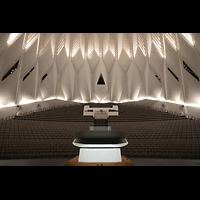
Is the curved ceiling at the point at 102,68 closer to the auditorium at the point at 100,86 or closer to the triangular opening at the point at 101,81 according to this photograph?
the auditorium at the point at 100,86

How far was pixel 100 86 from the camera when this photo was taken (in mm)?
21922

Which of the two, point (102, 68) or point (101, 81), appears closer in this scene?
point (102, 68)

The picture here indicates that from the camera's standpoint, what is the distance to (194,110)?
15.6m

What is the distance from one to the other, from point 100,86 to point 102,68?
2.39 meters

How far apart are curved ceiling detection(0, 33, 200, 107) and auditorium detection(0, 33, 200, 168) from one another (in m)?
0.09

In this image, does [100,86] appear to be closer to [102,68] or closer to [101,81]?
[101,81]

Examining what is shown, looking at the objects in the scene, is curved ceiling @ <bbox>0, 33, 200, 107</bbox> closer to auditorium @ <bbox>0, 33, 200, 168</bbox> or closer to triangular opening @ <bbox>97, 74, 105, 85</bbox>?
auditorium @ <bbox>0, 33, 200, 168</bbox>

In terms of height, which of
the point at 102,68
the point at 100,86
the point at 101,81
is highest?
the point at 102,68

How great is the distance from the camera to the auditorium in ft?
34.1

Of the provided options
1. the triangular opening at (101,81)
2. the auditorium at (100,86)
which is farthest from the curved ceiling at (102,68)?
the triangular opening at (101,81)

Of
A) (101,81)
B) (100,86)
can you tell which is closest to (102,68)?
(101,81)

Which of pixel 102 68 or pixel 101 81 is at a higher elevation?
pixel 102 68
